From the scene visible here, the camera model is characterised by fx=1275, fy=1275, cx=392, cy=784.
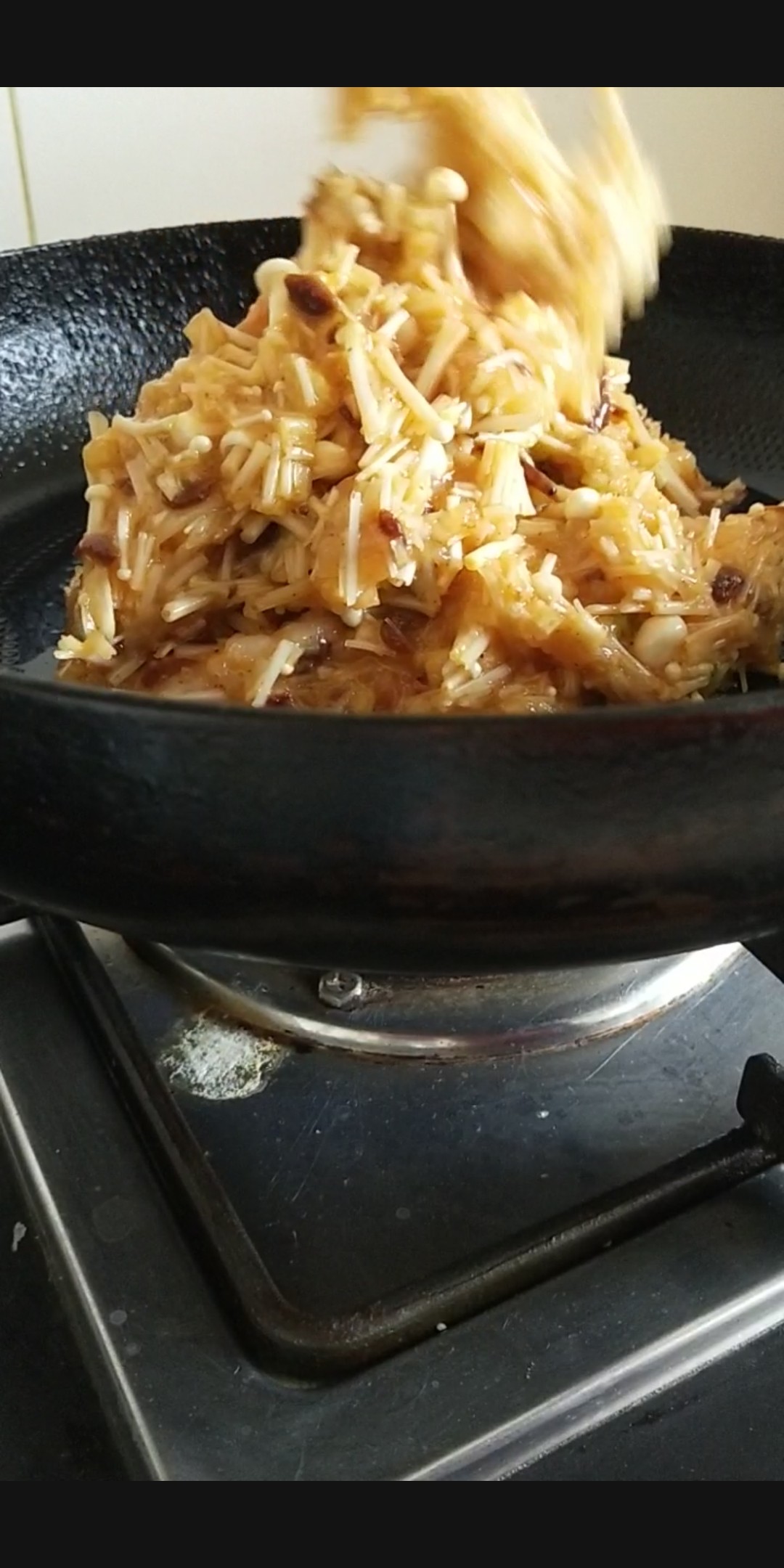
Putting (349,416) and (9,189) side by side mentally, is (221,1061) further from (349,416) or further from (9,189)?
(9,189)

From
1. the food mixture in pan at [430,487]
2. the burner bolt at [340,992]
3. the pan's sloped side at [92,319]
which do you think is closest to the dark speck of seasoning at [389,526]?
the food mixture in pan at [430,487]

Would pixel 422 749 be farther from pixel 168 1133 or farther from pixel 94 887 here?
pixel 168 1133

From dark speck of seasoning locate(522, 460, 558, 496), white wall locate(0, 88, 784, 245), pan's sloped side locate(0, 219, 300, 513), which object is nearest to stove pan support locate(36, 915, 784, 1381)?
dark speck of seasoning locate(522, 460, 558, 496)

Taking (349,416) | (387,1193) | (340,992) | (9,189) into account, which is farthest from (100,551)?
(9,189)

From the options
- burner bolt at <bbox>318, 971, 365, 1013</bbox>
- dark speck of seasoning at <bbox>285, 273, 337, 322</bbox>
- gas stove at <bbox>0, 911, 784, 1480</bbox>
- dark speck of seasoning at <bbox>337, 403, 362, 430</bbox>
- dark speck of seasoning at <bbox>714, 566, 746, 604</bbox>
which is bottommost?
gas stove at <bbox>0, 911, 784, 1480</bbox>

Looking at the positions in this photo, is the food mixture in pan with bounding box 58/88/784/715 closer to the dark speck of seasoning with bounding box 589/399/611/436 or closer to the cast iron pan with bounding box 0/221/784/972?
the dark speck of seasoning with bounding box 589/399/611/436

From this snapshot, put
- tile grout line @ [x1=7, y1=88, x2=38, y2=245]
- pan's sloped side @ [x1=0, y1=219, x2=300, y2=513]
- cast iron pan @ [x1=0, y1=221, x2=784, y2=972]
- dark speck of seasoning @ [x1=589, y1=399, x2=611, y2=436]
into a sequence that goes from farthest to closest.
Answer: tile grout line @ [x1=7, y1=88, x2=38, y2=245], pan's sloped side @ [x1=0, y1=219, x2=300, y2=513], dark speck of seasoning @ [x1=589, y1=399, x2=611, y2=436], cast iron pan @ [x1=0, y1=221, x2=784, y2=972]

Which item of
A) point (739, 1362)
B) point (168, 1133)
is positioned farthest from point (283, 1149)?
point (739, 1362)
